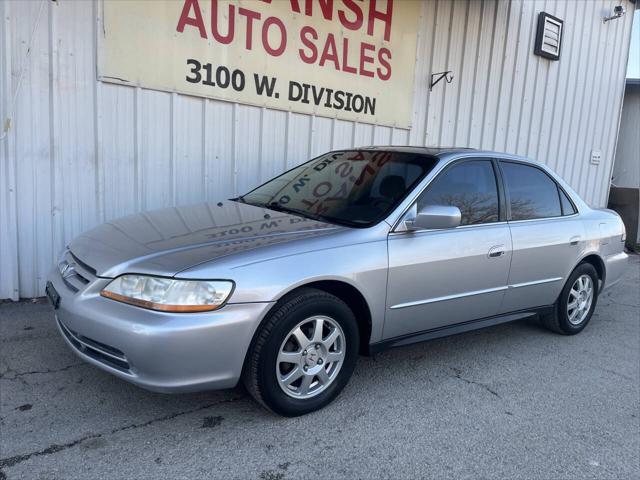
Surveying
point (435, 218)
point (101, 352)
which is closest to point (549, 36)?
point (435, 218)

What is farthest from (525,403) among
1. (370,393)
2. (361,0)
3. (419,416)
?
(361,0)

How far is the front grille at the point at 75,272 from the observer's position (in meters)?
2.98

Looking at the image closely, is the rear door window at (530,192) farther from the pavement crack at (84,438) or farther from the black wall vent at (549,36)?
the black wall vent at (549,36)

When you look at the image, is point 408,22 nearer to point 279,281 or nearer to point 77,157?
point 77,157

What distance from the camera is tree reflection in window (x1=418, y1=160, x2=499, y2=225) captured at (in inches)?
148

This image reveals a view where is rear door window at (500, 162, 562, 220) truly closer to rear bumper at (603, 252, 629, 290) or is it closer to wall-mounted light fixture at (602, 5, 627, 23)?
rear bumper at (603, 252, 629, 290)

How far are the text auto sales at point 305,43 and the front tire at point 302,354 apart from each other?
3.28 metres

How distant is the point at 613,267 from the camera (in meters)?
5.29

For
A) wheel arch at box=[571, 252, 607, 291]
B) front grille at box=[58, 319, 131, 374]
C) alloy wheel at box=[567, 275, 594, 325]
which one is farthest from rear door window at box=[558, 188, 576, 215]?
front grille at box=[58, 319, 131, 374]

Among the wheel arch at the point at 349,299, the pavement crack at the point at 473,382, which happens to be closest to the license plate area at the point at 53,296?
the wheel arch at the point at 349,299

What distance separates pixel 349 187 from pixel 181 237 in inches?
51.6

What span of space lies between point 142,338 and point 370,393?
158cm

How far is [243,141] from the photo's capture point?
5879 mm

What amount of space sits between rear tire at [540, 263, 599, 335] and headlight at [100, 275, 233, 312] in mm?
3336
